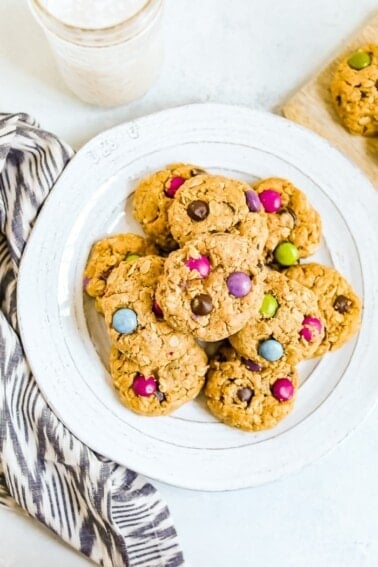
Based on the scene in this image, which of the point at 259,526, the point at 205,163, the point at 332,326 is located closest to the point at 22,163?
the point at 205,163

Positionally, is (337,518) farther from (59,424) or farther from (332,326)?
(59,424)

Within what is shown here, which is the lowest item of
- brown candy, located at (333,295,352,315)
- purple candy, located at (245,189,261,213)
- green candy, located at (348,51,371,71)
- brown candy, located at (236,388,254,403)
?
brown candy, located at (236,388,254,403)

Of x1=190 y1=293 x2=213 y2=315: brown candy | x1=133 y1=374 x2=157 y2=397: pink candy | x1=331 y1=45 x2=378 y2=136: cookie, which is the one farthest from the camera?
x1=331 y1=45 x2=378 y2=136: cookie

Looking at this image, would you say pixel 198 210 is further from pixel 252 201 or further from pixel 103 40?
pixel 103 40

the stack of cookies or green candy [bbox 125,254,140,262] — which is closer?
the stack of cookies

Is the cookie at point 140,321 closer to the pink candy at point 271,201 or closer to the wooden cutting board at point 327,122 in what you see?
the pink candy at point 271,201

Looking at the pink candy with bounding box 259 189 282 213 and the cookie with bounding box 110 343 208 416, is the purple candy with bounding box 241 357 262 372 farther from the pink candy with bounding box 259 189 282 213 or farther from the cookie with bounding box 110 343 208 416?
the pink candy with bounding box 259 189 282 213

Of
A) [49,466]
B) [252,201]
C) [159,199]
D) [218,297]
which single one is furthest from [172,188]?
[49,466]

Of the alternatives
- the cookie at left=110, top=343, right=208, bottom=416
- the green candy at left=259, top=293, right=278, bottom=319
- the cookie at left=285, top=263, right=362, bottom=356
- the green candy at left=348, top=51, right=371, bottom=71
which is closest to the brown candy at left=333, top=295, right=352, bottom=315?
the cookie at left=285, top=263, right=362, bottom=356
